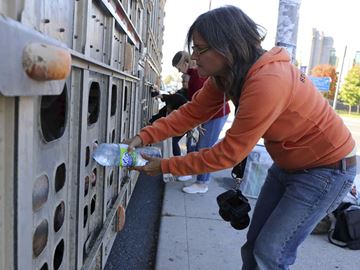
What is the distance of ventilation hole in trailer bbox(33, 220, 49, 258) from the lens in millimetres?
1441

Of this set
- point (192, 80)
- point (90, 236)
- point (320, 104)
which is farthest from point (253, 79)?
point (192, 80)

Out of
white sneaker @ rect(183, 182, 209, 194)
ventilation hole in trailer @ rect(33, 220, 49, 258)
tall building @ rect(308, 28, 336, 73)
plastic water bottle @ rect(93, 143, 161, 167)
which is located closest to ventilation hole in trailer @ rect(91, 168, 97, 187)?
plastic water bottle @ rect(93, 143, 161, 167)

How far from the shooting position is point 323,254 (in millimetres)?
3432

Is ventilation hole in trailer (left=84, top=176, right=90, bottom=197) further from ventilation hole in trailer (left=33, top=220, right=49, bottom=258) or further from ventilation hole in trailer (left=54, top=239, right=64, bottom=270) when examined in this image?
ventilation hole in trailer (left=33, top=220, right=49, bottom=258)

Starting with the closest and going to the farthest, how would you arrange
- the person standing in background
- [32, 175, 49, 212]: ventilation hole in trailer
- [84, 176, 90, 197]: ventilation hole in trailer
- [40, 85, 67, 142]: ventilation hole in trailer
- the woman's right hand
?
[32, 175, 49, 212]: ventilation hole in trailer → [40, 85, 67, 142]: ventilation hole in trailer → [84, 176, 90, 197]: ventilation hole in trailer → the woman's right hand → the person standing in background

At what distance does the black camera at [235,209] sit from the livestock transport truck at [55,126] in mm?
811

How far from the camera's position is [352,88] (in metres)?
43.2

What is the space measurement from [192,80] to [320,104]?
2701mm

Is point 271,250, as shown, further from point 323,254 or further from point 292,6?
point 292,6

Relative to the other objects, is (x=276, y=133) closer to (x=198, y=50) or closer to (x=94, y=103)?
(x=198, y=50)

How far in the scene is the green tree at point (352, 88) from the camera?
42.5m

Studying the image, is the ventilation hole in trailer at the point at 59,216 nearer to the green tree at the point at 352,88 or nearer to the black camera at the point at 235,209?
the black camera at the point at 235,209

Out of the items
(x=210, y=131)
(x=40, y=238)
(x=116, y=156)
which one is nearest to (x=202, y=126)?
(x=210, y=131)

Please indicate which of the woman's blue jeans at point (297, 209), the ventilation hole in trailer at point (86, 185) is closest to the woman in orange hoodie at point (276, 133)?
the woman's blue jeans at point (297, 209)
